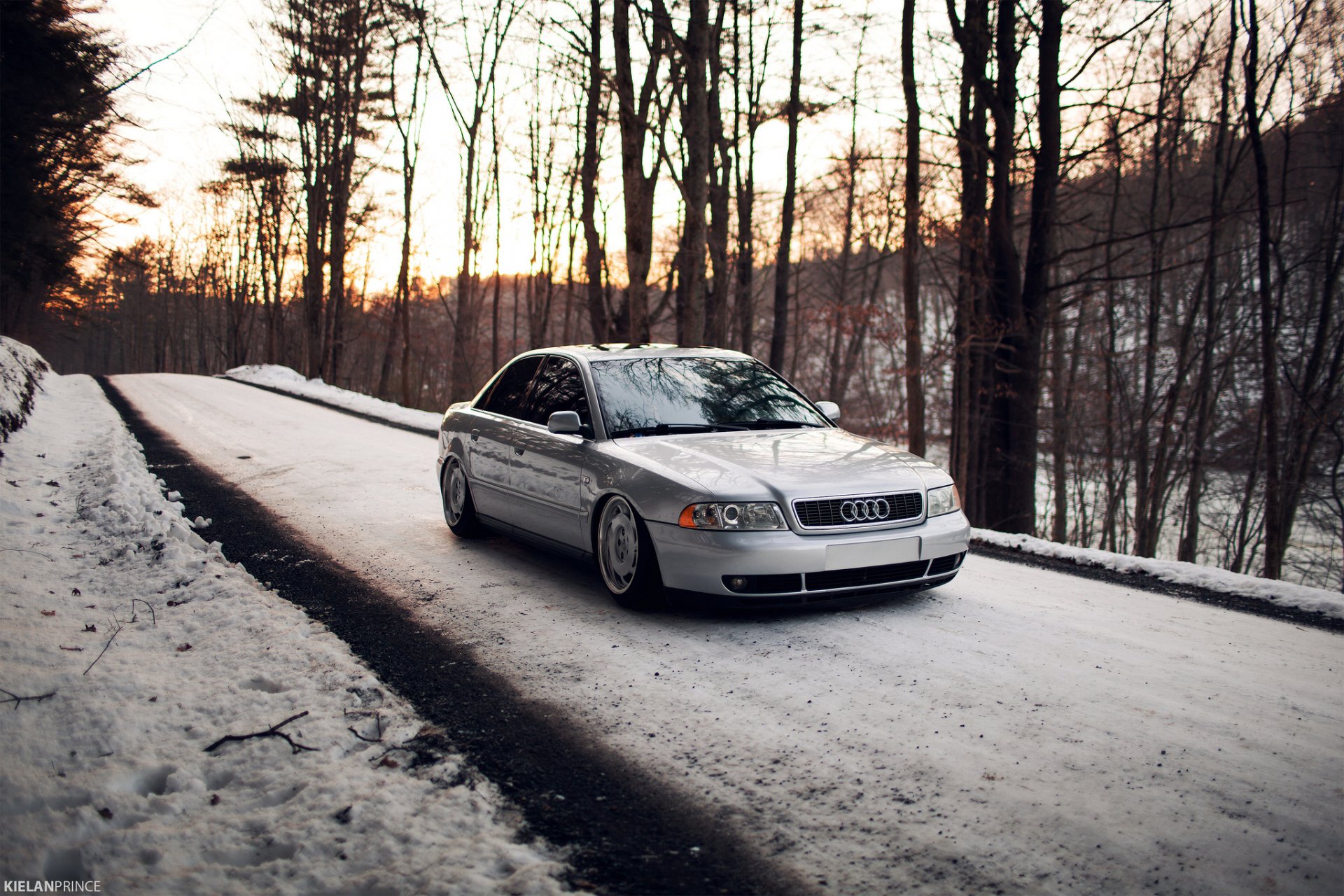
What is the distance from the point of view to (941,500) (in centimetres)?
524

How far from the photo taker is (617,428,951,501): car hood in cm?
479

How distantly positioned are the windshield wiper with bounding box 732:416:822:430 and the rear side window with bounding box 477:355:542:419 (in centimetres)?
176

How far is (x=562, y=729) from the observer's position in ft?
11.5

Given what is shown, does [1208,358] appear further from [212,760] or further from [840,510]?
[212,760]

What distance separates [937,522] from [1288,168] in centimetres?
1549

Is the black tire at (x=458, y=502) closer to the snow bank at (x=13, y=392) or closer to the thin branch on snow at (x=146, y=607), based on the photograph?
the thin branch on snow at (x=146, y=607)

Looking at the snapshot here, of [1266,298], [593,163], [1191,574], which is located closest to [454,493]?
[1191,574]

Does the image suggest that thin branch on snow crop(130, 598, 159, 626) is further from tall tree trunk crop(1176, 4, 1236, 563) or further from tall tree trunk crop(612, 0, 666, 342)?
tall tree trunk crop(1176, 4, 1236, 563)

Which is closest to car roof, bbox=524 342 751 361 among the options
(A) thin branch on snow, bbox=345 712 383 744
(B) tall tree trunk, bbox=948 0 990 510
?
(A) thin branch on snow, bbox=345 712 383 744

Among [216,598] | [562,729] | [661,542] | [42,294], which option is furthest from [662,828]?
[42,294]

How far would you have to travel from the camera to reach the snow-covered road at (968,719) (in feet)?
8.68

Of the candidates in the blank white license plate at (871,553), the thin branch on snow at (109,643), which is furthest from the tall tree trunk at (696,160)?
the thin branch on snow at (109,643)

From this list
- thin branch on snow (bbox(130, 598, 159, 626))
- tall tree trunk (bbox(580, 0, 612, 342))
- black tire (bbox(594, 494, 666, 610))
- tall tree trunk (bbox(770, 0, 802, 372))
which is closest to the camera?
thin branch on snow (bbox(130, 598, 159, 626))

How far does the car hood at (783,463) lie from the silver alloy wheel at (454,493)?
214 cm
